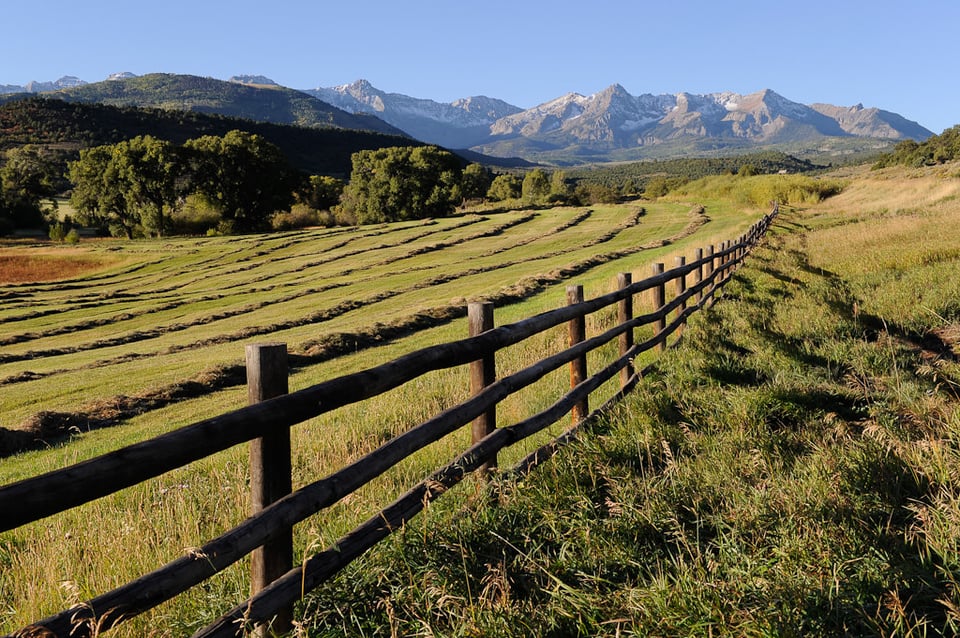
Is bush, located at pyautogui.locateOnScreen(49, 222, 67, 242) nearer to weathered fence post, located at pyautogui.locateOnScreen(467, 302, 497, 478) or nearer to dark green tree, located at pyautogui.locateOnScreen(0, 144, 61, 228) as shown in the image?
dark green tree, located at pyautogui.locateOnScreen(0, 144, 61, 228)

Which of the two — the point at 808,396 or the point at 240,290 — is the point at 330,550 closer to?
the point at 808,396

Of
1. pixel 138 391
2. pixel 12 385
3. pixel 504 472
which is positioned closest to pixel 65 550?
pixel 504 472

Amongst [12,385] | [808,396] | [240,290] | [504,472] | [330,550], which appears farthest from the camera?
[240,290]

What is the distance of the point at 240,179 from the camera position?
77438 millimetres

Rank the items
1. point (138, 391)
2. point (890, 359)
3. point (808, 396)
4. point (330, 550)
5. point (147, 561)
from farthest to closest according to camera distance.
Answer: point (138, 391) < point (890, 359) < point (808, 396) < point (147, 561) < point (330, 550)

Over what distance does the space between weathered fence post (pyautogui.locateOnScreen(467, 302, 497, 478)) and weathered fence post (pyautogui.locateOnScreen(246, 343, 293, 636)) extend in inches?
71.7

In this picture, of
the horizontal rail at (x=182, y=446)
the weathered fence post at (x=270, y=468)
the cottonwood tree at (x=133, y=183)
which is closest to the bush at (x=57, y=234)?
the cottonwood tree at (x=133, y=183)

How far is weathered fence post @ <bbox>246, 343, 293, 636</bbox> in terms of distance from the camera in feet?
9.43

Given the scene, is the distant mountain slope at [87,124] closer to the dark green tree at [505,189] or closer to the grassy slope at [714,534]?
the dark green tree at [505,189]

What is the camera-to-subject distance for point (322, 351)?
18.0 m

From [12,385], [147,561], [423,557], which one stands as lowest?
[12,385]

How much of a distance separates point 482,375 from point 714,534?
1975 millimetres

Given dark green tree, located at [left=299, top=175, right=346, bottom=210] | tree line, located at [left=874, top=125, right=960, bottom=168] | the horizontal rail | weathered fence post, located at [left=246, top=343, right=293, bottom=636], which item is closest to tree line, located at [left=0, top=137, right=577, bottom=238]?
dark green tree, located at [left=299, top=175, right=346, bottom=210]

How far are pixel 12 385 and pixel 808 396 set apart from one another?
1974 centimetres
